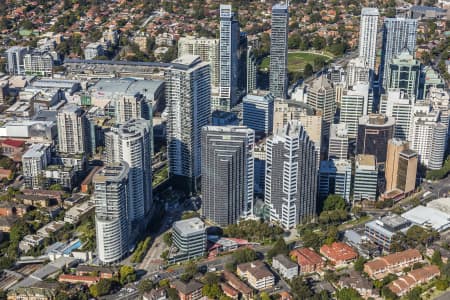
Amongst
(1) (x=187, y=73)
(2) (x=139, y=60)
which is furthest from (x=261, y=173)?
(2) (x=139, y=60)

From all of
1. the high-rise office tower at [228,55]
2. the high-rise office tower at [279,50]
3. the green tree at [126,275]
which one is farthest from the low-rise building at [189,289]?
the high-rise office tower at [279,50]

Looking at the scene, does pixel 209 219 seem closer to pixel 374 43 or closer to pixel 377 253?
pixel 377 253

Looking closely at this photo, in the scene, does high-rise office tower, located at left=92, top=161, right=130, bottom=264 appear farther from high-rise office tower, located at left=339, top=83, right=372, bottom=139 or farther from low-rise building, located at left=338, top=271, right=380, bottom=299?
high-rise office tower, located at left=339, top=83, right=372, bottom=139

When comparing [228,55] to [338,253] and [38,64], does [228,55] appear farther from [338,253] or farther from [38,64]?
[338,253]

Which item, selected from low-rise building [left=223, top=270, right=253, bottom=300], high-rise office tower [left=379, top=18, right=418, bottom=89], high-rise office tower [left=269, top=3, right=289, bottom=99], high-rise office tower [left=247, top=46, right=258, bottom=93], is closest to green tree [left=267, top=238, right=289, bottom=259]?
low-rise building [left=223, top=270, right=253, bottom=300]

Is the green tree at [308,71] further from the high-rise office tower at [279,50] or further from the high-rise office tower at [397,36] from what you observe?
the high-rise office tower at [279,50]

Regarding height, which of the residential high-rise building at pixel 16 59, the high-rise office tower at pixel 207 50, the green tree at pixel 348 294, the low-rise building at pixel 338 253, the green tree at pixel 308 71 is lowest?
the green tree at pixel 348 294

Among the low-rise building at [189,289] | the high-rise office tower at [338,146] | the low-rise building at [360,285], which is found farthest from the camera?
the high-rise office tower at [338,146]
